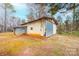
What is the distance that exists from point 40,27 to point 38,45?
0.14 meters

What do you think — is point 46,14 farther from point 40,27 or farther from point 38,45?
point 38,45

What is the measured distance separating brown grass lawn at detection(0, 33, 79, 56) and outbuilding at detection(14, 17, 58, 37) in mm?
40

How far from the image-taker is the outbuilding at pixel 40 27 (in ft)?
4.92

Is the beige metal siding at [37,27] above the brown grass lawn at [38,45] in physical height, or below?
above

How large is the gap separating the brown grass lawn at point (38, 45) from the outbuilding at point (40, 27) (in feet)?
0.13

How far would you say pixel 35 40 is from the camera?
1494 millimetres

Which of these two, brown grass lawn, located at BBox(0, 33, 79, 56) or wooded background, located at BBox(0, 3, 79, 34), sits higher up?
wooded background, located at BBox(0, 3, 79, 34)

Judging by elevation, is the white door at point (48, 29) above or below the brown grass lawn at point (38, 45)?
above

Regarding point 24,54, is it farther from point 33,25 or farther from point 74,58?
point 74,58

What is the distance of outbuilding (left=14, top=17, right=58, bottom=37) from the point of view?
150cm

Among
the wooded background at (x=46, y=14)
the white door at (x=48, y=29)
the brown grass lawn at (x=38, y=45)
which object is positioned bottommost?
the brown grass lawn at (x=38, y=45)

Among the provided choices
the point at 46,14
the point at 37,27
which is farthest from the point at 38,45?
the point at 46,14

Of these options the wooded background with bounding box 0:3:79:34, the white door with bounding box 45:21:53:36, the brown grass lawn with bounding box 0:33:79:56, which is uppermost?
→ the wooded background with bounding box 0:3:79:34

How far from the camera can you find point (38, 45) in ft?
4.88
